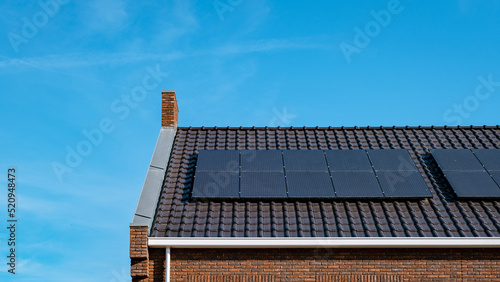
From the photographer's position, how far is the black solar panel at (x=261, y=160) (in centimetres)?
1334

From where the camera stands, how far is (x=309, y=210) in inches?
482

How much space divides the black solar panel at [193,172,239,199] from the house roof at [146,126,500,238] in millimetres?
194

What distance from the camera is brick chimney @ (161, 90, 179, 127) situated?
609 inches

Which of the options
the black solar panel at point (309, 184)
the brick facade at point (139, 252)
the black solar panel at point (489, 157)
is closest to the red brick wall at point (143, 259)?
the brick facade at point (139, 252)

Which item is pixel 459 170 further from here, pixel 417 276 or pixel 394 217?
pixel 417 276

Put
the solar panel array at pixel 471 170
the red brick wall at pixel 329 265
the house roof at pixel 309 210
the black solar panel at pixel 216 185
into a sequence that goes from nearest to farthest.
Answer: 1. the red brick wall at pixel 329 265
2. the house roof at pixel 309 210
3. the black solar panel at pixel 216 185
4. the solar panel array at pixel 471 170

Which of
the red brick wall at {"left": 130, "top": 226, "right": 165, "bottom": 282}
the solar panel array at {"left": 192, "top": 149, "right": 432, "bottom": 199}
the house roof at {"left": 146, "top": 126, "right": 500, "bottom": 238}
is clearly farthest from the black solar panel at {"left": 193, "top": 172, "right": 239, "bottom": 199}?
the red brick wall at {"left": 130, "top": 226, "right": 165, "bottom": 282}

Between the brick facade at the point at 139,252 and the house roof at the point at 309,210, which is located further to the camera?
the house roof at the point at 309,210

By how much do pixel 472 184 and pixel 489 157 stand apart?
1.52m

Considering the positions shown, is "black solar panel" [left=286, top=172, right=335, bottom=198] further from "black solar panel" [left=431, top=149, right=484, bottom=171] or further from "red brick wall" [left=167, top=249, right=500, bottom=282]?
"black solar panel" [left=431, top=149, right=484, bottom=171]

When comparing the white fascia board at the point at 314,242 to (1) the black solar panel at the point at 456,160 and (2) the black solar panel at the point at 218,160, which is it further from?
(1) the black solar panel at the point at 456,160

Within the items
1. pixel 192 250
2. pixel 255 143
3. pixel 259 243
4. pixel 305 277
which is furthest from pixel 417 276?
pixel 255 143

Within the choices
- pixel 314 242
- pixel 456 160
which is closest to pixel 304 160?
pixel 314 242

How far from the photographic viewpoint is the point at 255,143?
1491cm
